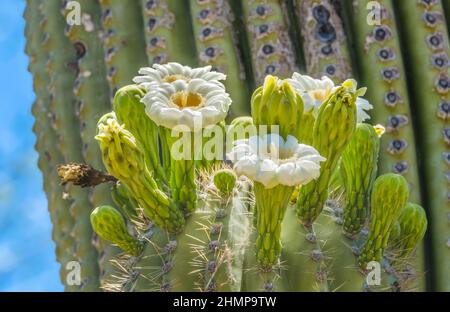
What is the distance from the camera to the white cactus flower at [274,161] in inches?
87.2

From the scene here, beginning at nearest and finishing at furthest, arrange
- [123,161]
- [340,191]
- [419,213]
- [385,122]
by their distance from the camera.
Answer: [123,161] < [419,213] < [340,191] < [385,122]

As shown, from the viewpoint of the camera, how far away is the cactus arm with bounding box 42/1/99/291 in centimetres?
397

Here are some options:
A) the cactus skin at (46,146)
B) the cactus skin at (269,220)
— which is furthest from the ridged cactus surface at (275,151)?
the cactus skin at (46,146)

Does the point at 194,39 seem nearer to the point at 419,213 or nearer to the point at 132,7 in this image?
the point at 132,7

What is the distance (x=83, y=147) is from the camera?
3994 mm

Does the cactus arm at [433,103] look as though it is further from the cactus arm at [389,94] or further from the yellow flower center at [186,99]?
the yellow flower center at [186,99]

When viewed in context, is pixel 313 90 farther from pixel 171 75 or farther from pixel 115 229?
pixel 115 229

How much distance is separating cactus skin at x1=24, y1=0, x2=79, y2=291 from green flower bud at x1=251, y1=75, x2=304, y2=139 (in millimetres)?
1903

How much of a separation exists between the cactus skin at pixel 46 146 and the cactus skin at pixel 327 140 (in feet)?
5.94

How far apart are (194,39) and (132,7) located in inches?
11.7

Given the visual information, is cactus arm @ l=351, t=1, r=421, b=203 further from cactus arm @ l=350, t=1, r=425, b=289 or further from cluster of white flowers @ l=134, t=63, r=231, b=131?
cluster of white flowers @ l=134, t=63, r=231, b=131

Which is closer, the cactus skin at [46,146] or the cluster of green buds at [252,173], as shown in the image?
the cluster of green buds at [252,173]
